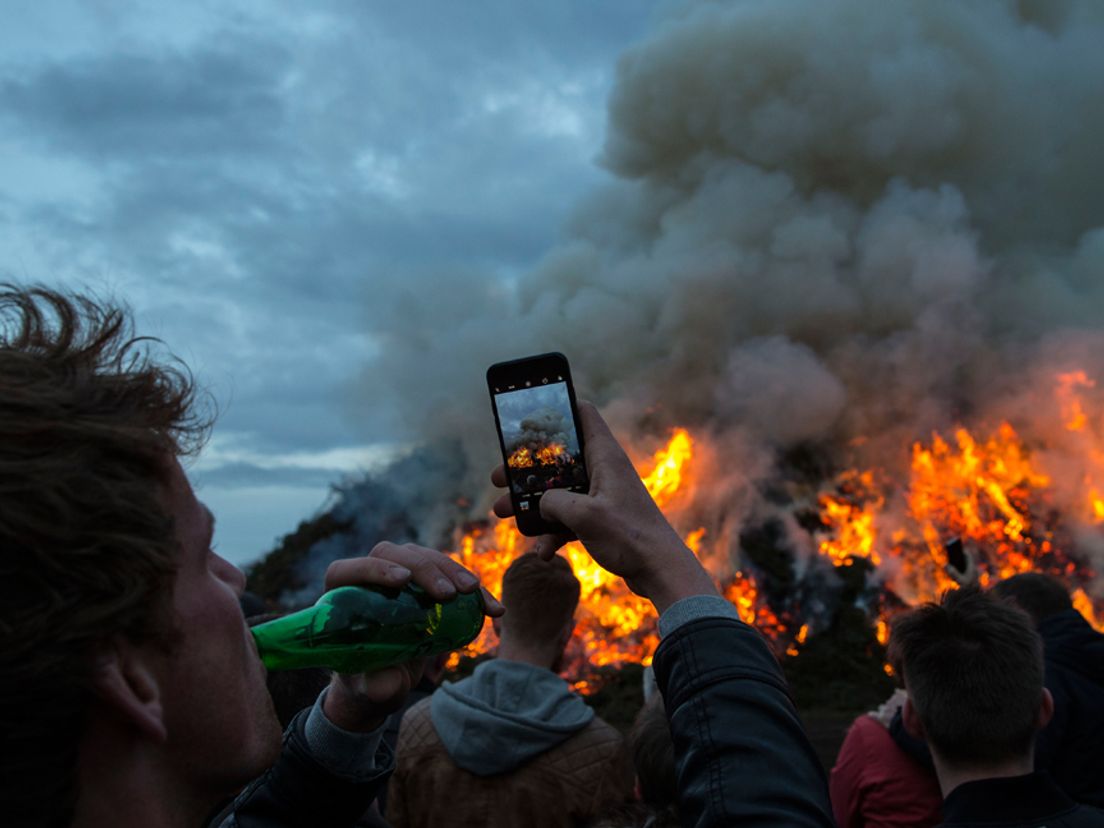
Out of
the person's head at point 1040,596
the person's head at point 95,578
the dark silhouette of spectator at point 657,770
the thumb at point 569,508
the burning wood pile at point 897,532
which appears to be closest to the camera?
the person's head at point 95,578

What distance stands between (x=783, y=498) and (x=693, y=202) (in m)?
6.73

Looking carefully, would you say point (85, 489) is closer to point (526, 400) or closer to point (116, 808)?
point (116, 808)

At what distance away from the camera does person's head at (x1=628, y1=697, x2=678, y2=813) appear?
2617mm

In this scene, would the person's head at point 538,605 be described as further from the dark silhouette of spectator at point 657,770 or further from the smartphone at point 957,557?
the smartphone at point 957,557

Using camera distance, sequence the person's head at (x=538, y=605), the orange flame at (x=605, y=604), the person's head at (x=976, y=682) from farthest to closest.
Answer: the orange flame at (x=605, y=604), the person's head at (x=538, y=605), the person's head at (x=976, y=682)

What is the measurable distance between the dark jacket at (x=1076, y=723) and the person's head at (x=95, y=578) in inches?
131

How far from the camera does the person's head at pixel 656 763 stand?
2.62 meters

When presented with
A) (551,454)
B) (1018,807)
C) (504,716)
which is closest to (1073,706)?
(1018,807)

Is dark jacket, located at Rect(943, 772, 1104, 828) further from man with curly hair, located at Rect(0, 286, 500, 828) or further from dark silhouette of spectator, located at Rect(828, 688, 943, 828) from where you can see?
man with curly hair, located at Rect(0, 286, 500, 828)

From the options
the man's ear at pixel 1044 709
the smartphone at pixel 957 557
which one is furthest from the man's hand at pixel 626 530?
the smartphone at pixel 957 557

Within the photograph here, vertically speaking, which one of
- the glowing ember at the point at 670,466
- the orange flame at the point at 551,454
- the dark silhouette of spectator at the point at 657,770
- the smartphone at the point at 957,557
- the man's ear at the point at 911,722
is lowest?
the man's ear at the point at 911,722

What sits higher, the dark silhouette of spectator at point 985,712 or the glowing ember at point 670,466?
the glowing ember at point 670,466

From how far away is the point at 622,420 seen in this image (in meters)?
16.2

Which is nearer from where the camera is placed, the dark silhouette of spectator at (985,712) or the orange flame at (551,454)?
the orange flame at (551,454)
